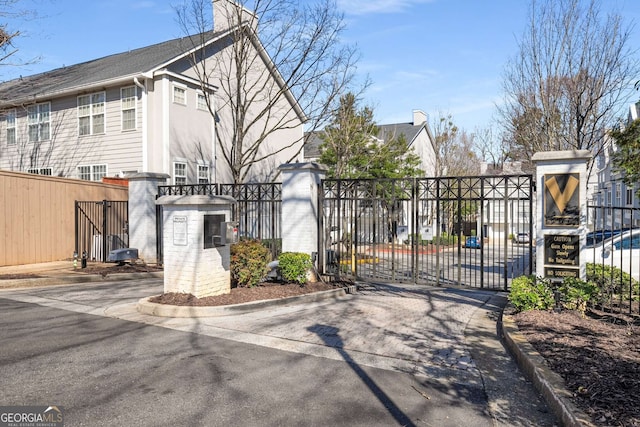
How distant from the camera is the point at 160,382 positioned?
448cm

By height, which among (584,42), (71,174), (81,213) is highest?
(584,42)

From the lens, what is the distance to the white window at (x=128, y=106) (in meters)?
17.2

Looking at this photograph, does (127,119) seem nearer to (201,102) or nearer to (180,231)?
(201,102)

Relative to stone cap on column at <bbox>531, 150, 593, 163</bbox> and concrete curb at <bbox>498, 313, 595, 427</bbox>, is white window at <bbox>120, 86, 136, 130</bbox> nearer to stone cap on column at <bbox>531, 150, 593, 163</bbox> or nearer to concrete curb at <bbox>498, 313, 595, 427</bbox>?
stone cap on column at <bbox>531, 150, 593, 163</bbox>

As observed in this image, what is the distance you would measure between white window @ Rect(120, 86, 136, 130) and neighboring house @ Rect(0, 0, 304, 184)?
0.04 m

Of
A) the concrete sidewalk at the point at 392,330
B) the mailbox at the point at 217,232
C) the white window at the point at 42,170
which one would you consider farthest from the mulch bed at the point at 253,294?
the white window at the point at 42,170

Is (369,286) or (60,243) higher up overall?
(60,243)

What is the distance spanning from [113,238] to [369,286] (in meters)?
8.33

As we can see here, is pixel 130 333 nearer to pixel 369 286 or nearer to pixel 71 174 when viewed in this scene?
pixel 369 286

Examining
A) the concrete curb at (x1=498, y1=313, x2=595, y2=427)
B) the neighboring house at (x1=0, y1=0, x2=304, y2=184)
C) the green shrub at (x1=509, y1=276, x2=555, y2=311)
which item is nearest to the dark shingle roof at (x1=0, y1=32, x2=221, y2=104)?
the neighboring house at (x1=0, y1=0, x2=304, y2=184)

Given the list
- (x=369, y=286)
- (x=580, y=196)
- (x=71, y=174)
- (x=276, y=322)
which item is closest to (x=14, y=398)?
(x=276, y=322)

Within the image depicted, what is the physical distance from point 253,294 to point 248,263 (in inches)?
30.5

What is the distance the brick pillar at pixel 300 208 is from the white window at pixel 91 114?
1168 centimetres

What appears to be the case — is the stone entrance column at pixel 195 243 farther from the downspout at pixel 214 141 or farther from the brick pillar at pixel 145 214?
the downspout at pixel 214 141
